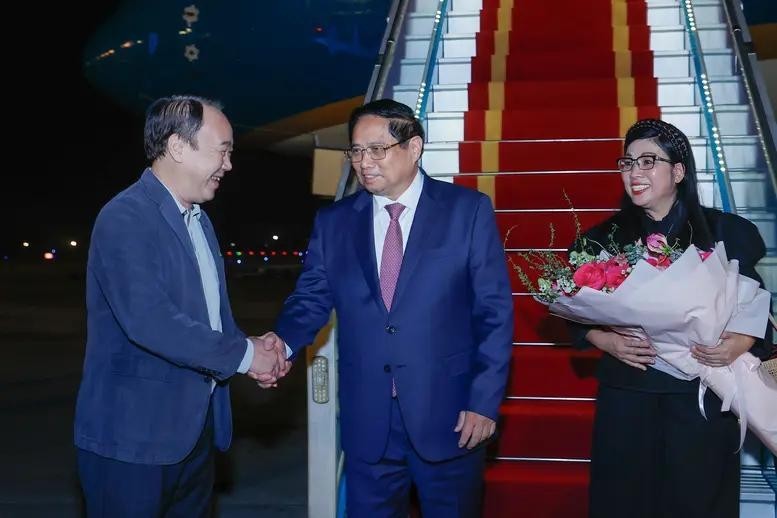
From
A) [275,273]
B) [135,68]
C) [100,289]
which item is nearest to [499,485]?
A: [100,289]

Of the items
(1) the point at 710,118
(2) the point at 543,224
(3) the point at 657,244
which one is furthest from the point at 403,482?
(1) the point at 710,118

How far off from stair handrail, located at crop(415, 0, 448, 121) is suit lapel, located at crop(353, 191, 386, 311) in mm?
2492

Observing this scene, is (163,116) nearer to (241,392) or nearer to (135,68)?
(241,392)

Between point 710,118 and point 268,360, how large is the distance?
3.12 meters

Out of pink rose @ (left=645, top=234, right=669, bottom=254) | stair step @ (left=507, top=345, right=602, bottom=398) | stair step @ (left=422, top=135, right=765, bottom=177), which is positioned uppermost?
stair step @ (left=422, top=135, right=765, bottom=177)

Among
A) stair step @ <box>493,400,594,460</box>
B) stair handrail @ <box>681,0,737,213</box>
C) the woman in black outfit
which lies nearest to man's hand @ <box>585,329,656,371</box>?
the woman in black outfit

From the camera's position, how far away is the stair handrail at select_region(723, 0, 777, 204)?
3980 mm

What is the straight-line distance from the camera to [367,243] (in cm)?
269

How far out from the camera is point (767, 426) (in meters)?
2.61

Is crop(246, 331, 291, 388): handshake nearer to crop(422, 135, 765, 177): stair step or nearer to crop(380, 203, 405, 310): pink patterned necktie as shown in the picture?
crop(380, 203, 405, 310): pink patterned necktie

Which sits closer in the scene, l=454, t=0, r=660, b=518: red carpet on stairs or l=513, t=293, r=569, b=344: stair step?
l=454, t=0, r=660, b=518: red carpet on stairs

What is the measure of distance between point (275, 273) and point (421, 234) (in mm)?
17358

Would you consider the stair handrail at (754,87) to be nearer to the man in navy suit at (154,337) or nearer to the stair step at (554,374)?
the stair step at (554,374)

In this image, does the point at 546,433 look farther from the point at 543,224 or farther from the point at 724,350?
the point at 724,350
